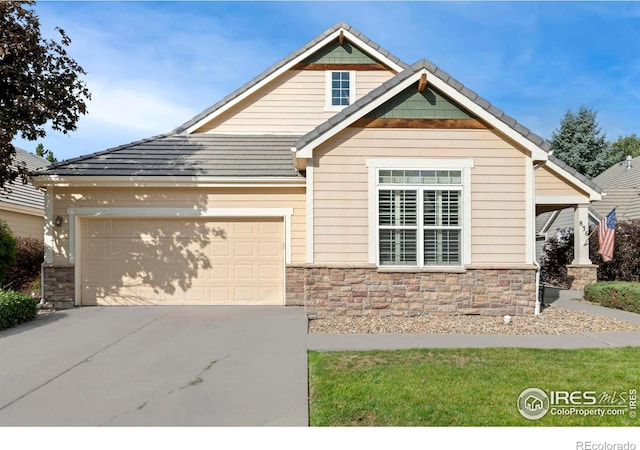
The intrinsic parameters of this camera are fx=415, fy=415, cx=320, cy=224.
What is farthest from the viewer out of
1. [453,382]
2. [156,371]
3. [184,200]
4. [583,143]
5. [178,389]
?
[583,143]

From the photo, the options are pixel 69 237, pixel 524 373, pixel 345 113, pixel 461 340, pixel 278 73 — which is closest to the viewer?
pixel 524 373

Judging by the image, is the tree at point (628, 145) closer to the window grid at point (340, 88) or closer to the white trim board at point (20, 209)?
the window grid at point (340, 88)

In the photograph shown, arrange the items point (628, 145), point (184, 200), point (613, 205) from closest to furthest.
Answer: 1. point (184, 200)
2. point (613, 205)
3. point (628, 145)

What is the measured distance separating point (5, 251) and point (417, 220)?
10.4 meters

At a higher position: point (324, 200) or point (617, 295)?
point (324, 200)

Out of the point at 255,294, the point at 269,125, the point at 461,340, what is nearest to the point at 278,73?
the point at 269,125

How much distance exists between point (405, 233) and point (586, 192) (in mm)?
7747

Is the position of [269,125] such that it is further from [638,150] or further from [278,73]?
[638,150]

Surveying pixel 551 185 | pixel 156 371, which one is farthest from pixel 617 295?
pixel 156 371

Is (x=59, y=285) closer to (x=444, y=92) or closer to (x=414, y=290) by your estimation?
(x=414, y=290)

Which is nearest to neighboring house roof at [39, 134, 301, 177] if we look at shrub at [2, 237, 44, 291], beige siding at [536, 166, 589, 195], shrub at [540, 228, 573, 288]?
shrub at [2, 237, 44, 291]

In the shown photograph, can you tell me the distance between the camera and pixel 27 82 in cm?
949

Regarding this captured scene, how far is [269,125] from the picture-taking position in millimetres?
13320

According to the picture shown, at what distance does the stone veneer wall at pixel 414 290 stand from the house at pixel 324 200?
3 centimetres
